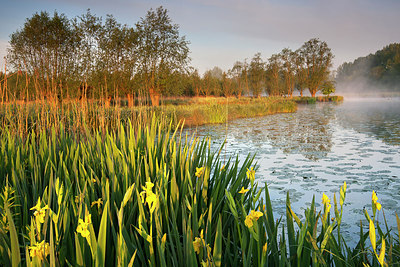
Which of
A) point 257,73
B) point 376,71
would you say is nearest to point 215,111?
point 257,73

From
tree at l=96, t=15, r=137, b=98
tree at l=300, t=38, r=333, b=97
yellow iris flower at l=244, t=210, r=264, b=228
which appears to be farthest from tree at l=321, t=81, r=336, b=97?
yellow iris flower at l=244, t=210, r=264, b=228

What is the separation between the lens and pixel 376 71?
81.2 metres

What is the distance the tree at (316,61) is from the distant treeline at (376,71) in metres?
33.7

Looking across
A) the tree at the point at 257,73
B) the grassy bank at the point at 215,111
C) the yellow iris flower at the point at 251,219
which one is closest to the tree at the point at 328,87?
the tree at the point at 257,73

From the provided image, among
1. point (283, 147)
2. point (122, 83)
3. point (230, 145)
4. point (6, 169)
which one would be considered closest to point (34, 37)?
point (122, 83)

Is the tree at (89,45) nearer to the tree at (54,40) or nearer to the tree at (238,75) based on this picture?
the tree at (54,40)

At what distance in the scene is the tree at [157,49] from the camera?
62.4 ft

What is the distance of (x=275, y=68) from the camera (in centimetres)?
5241

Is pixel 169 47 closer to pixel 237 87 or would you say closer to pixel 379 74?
pixel 237 87

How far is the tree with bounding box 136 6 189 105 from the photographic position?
1902cm

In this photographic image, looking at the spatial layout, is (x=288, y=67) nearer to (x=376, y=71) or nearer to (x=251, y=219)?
(x=376, y=71)

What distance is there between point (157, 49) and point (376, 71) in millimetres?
82702

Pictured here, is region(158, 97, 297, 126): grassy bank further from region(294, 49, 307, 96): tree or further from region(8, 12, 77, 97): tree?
region(294, 49, 307, 96): tree

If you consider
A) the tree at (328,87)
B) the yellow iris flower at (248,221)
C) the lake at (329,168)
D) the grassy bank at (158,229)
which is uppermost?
the tree at (328,87)
